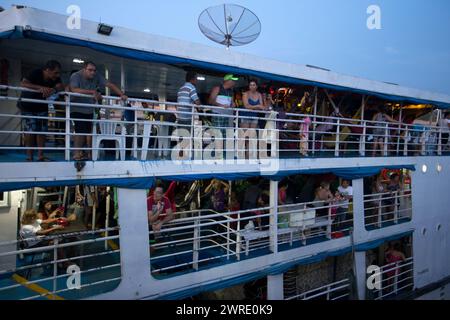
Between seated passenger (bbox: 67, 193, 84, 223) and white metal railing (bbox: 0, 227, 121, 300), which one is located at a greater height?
seated passenger (bbox: 67, 193, 84, 223)

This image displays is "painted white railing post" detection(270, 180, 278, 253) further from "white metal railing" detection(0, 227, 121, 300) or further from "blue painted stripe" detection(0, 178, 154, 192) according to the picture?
"white metal railing" detection(0, 227, 121, 300)

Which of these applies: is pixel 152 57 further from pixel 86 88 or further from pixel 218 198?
pixel 218 198

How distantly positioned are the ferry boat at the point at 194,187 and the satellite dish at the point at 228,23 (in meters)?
1.22

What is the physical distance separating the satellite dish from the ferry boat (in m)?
1.22

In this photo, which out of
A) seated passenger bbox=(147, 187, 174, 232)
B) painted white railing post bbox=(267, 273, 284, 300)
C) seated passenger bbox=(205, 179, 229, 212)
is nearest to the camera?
seated passenger bbox=(147, 187, 174, 232)

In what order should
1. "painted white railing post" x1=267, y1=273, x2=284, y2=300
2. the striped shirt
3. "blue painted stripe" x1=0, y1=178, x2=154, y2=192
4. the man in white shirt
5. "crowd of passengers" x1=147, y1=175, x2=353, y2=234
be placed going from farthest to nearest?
1. the man in white shirt
2. "crowd of passengers" x1=147, y1=175, x2=353, y2=234
3. "painted white railing post" x1=267, y1=273, x2=284, y2=300
4. the striped shirt
5. "blue painted stripe" x1=0, y1=178, x2=154, y2=192

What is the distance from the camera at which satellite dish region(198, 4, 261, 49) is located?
8453 millimetres

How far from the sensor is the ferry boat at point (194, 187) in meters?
4.77

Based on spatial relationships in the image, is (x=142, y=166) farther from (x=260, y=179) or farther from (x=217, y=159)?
(x=260, y=179)

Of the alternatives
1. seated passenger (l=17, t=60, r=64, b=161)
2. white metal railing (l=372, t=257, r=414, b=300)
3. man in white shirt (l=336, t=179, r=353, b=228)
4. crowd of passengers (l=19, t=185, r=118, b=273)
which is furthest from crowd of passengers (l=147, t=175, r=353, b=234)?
seated passenger (l=17, t=60, r=64, b=161)

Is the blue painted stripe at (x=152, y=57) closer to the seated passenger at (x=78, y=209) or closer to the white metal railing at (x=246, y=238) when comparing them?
the white metal railing at (x=246, y=238)

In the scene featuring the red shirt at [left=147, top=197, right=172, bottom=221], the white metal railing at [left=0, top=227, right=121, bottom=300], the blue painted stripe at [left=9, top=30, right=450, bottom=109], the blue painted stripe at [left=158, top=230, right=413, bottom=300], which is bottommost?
the blue painted stripe at [left=158, top=230, right=413, bottom=300]
